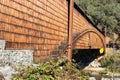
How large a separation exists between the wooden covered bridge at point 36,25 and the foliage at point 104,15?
32227 millimetres

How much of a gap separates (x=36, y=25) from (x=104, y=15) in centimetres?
4107

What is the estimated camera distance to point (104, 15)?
53688 mm

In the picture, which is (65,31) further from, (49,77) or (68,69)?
(49,77)

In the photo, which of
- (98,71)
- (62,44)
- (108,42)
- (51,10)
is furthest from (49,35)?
(108,42)

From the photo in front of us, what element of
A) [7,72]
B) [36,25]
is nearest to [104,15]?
[36,25]

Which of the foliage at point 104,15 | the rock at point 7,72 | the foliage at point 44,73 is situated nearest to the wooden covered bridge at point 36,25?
the foliage at point 44,73

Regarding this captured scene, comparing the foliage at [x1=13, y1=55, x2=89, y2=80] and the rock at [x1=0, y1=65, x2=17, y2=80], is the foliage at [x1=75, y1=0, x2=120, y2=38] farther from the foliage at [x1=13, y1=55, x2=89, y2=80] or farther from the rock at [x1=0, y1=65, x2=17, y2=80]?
the rock at [x1=0, y1=65, x2=17, y2=80]

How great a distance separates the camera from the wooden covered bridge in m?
10.4

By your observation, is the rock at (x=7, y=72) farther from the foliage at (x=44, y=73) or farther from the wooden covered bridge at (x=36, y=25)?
the wooden covered bridge at (x=36, y=25)

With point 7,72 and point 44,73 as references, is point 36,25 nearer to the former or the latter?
point 44,73

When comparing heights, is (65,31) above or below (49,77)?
above

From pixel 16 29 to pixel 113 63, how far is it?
111ft

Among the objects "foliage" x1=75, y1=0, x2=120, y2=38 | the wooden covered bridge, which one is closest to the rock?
the wooden covered bridge

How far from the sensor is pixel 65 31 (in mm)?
19422
